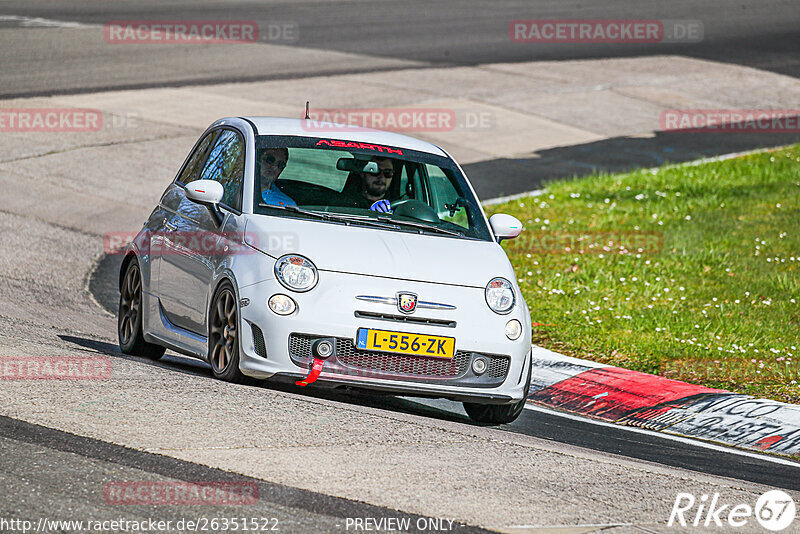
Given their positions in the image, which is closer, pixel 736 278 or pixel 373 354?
pixel 373 354

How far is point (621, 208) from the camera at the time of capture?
1584cm

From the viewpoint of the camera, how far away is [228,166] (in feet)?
27.4

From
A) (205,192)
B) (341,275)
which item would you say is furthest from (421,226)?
(205,192)

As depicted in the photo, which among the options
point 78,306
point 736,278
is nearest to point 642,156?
point 736,278

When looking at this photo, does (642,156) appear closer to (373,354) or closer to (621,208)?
(621,208)

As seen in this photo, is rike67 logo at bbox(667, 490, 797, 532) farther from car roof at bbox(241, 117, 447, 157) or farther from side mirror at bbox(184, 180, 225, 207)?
car roof at bbox(241, 117, 447, 157)

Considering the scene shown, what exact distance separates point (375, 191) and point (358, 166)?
199mm

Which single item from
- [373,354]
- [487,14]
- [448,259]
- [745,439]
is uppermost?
[487,14]

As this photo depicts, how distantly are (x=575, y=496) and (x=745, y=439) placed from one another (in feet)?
10.2
